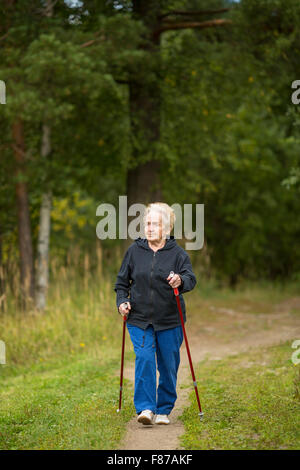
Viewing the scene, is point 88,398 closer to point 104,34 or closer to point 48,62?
point 48,62

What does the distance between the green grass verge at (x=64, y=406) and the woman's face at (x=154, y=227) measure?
1.61 metres

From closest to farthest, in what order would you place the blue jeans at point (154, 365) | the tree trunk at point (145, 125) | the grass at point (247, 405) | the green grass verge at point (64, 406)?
the grass at point (247, 405) → the green grass verge at point (64, 406) → the blue jeans at point (154, 365) → the tree trunk at point (145, 125)

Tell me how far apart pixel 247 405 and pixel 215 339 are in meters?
4.39

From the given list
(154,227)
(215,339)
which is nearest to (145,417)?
(154,227)

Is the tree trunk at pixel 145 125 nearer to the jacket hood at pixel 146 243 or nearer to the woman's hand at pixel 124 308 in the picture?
the jacket hood at pixel 146 243

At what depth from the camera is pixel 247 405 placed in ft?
19.6

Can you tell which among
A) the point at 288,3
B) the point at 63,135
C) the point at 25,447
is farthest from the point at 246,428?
the point at 63,135

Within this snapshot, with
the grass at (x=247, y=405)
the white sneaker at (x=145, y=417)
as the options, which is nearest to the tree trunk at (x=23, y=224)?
the grass at (x=247, y=405)

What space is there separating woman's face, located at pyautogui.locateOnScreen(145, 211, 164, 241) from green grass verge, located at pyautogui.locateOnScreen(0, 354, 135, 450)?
5.28 ft

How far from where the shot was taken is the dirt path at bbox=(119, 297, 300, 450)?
5105 millimetres

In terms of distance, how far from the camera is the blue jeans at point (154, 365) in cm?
537

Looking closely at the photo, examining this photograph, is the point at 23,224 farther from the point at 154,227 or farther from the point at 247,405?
the point at 247,405
